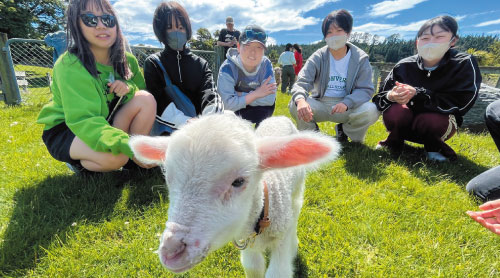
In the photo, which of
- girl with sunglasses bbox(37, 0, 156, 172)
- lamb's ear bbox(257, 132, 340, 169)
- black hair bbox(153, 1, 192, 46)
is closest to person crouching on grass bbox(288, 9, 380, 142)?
black hair bbox(153, 1, 192, 46)

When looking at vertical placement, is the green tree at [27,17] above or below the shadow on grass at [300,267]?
above

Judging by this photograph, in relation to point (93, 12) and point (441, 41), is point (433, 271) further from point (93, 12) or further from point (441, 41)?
point (93, 12)

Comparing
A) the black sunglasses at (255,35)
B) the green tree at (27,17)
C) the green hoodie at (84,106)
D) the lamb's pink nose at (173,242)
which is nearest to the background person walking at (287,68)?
the black sunglasses at (255,35)

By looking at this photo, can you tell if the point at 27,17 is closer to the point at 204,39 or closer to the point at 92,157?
the point at 204,39

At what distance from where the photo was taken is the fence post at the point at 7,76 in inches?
262

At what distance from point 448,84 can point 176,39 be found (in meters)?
3.69

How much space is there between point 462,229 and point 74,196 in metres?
3.90

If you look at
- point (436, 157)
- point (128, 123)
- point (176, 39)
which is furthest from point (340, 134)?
point (128, 123)

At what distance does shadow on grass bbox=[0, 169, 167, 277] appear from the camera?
2.06m

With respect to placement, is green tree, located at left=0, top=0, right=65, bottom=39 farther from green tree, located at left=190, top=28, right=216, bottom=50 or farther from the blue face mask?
the blue face mask

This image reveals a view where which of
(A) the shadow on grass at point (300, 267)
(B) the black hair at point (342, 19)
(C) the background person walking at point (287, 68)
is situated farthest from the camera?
(C) the background person walking at point (287, 68)

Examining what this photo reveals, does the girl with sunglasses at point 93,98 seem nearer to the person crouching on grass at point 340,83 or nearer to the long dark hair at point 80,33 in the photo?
the long dark hair at point 80,33

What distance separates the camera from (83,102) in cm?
242

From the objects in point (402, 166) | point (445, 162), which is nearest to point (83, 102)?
point (402, 166)
